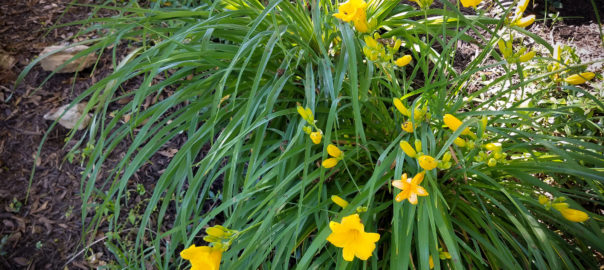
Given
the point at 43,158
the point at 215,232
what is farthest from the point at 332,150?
the point at 43,158

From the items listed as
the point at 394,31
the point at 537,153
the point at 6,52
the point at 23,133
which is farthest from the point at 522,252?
the point at 6,52

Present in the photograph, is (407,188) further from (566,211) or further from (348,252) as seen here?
(566,211)

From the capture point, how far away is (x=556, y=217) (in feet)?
4.37

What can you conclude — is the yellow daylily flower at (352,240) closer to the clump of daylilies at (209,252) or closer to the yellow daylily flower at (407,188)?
the yellow daylily flower at (407,188)

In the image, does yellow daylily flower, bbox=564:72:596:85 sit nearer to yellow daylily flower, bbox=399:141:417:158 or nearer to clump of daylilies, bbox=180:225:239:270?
yellow daylily flower, bbox=399:141:417:158

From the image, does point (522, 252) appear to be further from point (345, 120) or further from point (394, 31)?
point (394, 31)

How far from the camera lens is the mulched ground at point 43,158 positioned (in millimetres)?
2248

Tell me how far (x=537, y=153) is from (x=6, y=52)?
11.0 feet

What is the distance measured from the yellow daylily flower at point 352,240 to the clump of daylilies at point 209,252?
0.29 metres

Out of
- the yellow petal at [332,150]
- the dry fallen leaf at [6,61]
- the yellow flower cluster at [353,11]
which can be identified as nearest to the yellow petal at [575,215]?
the yellow petal at [332,150]

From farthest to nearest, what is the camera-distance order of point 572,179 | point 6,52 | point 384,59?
point 6,52 < point 572,179 < point 384,59

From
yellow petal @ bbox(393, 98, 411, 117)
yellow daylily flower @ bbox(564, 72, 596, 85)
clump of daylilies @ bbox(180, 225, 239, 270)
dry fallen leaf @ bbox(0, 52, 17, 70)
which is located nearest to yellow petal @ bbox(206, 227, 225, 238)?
clump of daylilies @ bbox(180, 225, 239, 270)

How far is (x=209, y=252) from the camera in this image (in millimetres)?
1154

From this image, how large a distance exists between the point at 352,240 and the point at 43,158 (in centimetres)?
225
